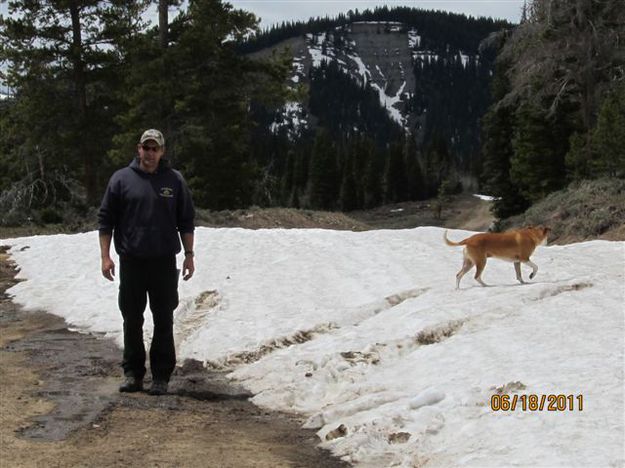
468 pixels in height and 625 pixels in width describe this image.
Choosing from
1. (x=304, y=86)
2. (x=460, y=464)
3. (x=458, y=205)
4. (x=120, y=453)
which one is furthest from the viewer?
(x=458, y=205)

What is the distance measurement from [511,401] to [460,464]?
94cm

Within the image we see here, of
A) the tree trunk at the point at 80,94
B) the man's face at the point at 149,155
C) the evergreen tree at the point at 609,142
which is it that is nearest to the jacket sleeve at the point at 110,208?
the man's face at the point at 149,155

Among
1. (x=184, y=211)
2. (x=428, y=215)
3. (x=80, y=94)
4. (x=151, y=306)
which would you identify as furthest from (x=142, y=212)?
(x=428, y=215)

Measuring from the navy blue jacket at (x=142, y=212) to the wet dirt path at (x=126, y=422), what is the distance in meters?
1.45

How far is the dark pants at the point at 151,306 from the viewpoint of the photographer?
22.5ft

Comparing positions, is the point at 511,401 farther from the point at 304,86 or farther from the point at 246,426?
the point at 304,86

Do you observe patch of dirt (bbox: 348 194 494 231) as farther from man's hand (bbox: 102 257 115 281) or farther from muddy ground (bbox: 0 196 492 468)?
man's hand (bbox: 102 257 115 281)

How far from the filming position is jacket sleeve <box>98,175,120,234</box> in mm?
6781

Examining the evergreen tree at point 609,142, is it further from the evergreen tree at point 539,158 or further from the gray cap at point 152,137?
the gray cap at point 152,137

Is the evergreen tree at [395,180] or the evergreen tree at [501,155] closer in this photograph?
the evergreen tree at [501,155]

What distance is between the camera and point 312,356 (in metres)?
7.34

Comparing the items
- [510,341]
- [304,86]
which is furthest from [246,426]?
→ [304,86]

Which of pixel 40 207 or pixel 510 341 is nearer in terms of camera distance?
pixel 510 341

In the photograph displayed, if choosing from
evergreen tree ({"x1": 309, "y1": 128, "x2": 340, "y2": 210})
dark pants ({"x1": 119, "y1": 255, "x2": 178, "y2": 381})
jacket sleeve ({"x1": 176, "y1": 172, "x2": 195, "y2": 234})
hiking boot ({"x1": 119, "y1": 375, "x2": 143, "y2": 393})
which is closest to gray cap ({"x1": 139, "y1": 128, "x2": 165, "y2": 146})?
jacket sleeve ({"x1": 176, "y1": 172, "x2": 195, "y2": 234})
